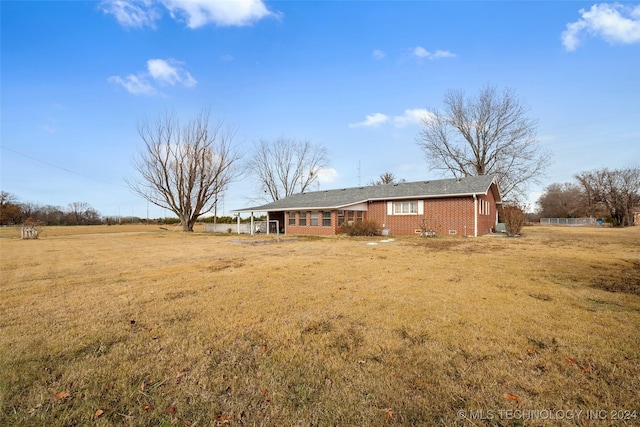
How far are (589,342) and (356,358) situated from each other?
9.10 ft

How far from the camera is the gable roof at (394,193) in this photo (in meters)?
19.9

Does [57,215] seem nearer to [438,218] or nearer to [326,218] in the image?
[326,218]

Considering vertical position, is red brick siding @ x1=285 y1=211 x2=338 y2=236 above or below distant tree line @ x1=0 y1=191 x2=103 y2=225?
below

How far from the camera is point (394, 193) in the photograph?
22.7 m

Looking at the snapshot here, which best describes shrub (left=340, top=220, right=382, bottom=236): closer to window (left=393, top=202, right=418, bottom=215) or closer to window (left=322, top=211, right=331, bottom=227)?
window (left=322, top=211, right=331, bottom=227)

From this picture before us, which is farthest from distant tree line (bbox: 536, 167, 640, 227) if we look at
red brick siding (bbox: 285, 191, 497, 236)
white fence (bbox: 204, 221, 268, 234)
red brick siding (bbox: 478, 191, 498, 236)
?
white fence (bbox: 204, 221, 268, 234)

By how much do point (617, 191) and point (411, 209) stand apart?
1714 inches

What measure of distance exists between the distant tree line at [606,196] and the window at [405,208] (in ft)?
130

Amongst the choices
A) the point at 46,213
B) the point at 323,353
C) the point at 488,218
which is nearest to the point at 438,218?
the point at 488,218

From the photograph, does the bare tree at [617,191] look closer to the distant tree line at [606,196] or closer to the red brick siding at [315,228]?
the distant tree line at [606,196]

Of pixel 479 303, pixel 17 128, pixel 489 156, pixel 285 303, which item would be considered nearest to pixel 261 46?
pixel 285 303

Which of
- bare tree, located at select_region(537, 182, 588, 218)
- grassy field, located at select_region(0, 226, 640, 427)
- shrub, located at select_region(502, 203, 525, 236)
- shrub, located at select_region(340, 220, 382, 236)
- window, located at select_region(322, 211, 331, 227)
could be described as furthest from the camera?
bare tree, located at select_region(537, 182, 588, 218)

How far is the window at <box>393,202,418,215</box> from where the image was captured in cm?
2141

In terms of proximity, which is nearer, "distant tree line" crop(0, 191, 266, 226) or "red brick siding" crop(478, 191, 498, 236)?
"red brick siding" crop(478, 191, 498, 236)
